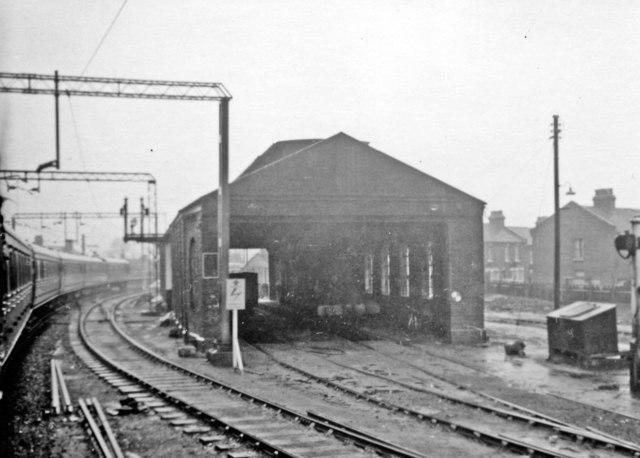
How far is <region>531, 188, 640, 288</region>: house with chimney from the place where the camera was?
41219mm

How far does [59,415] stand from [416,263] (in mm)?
16160

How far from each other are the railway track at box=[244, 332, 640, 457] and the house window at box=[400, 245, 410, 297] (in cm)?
1158

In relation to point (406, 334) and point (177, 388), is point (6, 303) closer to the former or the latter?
point (177, 388)

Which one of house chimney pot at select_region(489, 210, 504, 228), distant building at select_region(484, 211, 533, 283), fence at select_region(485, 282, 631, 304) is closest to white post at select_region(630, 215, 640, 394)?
fence at select_region(485, 282, 631, 304)

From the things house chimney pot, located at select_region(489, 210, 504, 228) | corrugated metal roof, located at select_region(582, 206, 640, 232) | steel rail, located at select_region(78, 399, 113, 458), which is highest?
house chimney pot, located at select_region(489, 210, 504, 228)

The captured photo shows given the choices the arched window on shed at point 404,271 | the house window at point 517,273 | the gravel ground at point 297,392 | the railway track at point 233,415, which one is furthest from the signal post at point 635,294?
the house window at point 517,273

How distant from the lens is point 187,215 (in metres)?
22.4

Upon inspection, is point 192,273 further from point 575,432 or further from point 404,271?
point 575,432

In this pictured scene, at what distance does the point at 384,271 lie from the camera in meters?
29.8

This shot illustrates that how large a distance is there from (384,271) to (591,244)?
19.7 m

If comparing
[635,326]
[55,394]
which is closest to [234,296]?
[55,394]

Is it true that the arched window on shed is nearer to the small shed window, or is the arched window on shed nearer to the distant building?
the small shed window

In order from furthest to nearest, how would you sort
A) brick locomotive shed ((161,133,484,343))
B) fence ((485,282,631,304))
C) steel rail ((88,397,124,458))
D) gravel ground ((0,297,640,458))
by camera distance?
fence ((485,282,631,304))
brick locomotive shed ((161,133,484,343))
gravel ground ((0,297,640,458))
steel rail ((88,397,124,458))

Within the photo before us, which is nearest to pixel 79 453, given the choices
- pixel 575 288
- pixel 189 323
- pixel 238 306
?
pixel 238 306
